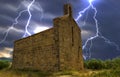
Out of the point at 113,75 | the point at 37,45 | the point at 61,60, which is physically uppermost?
the point at 37,45

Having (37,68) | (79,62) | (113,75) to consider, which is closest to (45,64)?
(37,68)

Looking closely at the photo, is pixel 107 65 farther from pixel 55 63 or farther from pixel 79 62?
pixel 55 63

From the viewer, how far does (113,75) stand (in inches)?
525

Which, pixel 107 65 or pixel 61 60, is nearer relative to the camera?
pixel 61 60

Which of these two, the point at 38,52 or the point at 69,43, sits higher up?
the point at 69,43

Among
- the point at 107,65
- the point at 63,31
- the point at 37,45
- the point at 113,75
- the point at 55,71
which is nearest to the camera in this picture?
the point at 113,75

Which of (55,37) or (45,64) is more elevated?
(55,37)

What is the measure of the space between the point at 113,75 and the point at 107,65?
1894cm

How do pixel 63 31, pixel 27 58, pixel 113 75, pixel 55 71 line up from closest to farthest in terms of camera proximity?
pixel 113 75, pixel 55 71, pixel 63 31, pixel 27 58

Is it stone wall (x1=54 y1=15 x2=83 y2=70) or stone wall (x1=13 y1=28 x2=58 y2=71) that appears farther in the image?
stone wall (x1=13 y1=28 x2=58 y2=71)

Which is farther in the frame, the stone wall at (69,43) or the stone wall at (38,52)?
the stone wall at (38,52)

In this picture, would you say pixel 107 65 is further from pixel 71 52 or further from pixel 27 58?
pixel 27 58

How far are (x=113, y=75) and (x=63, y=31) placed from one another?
9761 millimetres

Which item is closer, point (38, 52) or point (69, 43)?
point (69, 43)
